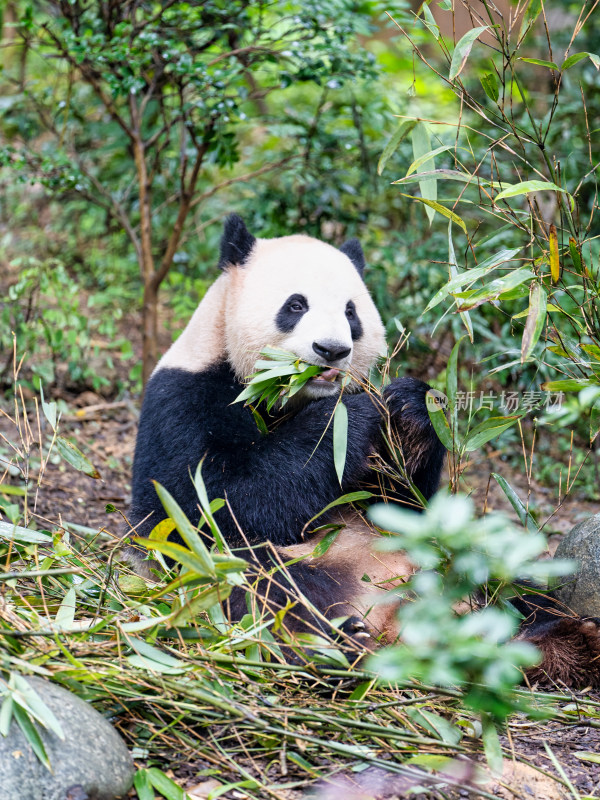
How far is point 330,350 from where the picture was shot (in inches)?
115

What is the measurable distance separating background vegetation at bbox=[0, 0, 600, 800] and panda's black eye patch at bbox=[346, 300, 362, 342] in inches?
18.8

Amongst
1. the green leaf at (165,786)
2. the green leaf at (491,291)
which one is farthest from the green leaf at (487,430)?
the green leaf at (165,786)

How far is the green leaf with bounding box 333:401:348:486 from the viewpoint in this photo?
2.51 metres

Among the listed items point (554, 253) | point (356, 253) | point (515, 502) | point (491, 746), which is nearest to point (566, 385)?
point (554, 253)

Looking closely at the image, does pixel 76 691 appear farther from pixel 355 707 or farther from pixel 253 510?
pixel 253 510

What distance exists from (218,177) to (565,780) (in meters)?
5.92

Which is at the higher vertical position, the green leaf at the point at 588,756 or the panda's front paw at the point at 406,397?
the panda's front paw at the point at 406,397

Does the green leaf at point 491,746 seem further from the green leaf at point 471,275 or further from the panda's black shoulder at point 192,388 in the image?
the panda's black shoulder at point 192,388

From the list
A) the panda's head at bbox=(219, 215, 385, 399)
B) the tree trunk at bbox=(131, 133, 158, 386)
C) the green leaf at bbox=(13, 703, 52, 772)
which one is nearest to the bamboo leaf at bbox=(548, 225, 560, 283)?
the panda's head at bbox=(219, 215, 385, 399)

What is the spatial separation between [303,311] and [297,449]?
0.59 metres

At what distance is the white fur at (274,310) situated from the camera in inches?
122

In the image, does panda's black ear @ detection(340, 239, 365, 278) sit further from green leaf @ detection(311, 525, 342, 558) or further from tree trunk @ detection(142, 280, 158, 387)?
tree trunk @ detection(142, 280, 158, 387)

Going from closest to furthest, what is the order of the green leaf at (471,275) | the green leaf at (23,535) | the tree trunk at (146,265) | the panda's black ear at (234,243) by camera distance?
the green leaf at (471,275)
the green leaf at (23,535)
the panda's black ear at (234,243)
the tree trunk at (146,265)

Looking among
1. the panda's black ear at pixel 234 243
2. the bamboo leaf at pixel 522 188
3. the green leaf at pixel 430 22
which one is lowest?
the panda's black ear at pixel 234 243
